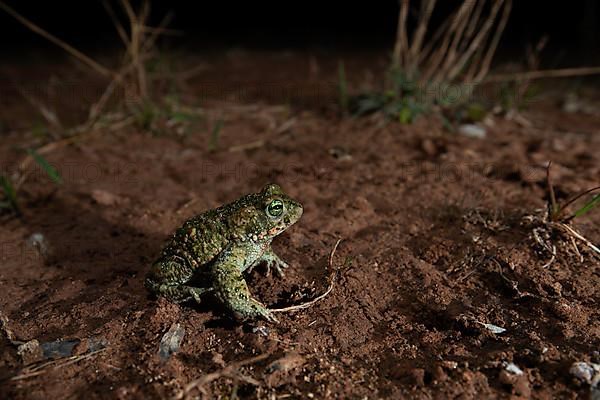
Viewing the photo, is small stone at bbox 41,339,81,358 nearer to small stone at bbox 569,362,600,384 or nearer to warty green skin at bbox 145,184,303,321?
warty green skin at bbox 145,184,303,321

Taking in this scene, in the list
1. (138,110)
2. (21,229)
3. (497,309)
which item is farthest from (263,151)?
(497,309)

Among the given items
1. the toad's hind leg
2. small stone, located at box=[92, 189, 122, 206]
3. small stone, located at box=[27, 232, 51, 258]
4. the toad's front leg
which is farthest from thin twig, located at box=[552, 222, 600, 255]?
small stone, located at box=[27, 232, 51, 258]

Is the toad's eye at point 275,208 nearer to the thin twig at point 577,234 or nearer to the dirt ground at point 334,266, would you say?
the dirt ground at point 334,266

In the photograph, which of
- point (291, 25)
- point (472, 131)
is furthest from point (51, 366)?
point (291, 25)

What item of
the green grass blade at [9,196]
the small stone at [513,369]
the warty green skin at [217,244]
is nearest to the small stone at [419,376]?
the small stone at [513,369]

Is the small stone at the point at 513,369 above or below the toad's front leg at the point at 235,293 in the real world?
below

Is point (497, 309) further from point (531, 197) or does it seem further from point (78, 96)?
point (78, 96)

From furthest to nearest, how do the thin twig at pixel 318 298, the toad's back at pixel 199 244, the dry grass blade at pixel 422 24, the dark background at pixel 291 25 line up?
the dark background at pixel 291 25, the dry grass blade at pixel 422 24, the toad's back at pixel 199 244, the thin twig at pixel 318 298
